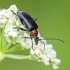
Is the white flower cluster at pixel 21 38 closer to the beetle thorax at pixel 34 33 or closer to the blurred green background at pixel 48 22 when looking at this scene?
the beetle thorax at pixel 34 33

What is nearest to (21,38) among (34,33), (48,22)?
(34,33)

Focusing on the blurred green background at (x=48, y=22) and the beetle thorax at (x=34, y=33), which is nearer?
the beetle thorax at (x=34, y=33)

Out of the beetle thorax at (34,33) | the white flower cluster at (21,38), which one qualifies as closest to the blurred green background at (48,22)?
the beetle thorax at (34,33)

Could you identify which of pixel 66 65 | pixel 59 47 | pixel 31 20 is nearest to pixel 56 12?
pixel 59 47

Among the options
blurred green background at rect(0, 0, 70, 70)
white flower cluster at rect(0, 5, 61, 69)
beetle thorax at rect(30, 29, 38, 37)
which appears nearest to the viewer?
white flower cluster at rect(0, 5, 61, 69)

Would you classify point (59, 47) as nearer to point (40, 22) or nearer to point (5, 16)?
point (40, 22)

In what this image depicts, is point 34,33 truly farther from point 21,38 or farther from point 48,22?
point 48,22

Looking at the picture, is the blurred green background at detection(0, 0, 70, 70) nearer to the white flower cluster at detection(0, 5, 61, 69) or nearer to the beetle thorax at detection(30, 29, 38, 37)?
the beetle thorax at detection(30, 29, 38, 37)

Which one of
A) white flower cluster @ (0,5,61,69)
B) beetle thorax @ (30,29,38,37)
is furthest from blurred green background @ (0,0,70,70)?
white flower cluster @ (0,5,61,69)
